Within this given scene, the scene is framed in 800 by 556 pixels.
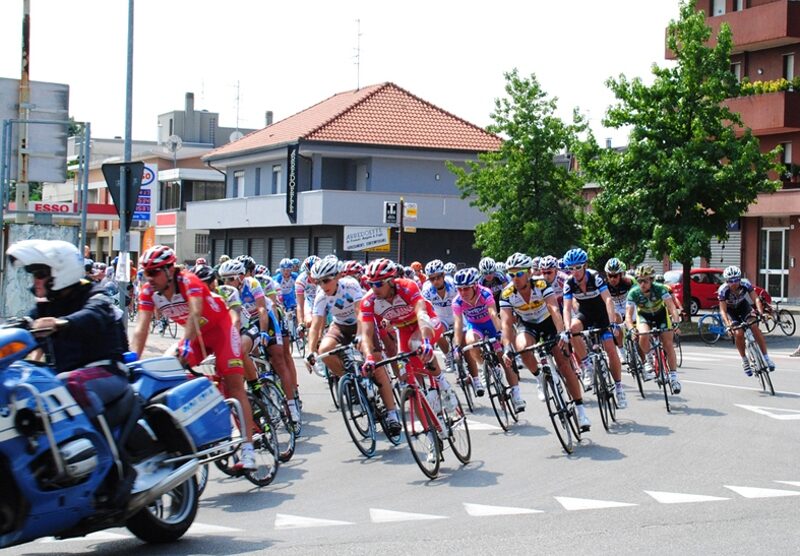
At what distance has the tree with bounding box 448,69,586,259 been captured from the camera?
38.0 meters

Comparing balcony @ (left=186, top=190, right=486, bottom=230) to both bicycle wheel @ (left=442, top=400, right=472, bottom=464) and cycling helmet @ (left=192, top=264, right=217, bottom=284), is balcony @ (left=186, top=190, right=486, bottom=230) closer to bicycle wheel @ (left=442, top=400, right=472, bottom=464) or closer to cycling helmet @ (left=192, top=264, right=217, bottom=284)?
cycling helmet @ (left=192, top=264, right=217, bottom=284)

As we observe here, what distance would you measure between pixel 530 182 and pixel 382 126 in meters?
14.0

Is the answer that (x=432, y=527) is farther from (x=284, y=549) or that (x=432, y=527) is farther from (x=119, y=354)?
(x=119, y=354)

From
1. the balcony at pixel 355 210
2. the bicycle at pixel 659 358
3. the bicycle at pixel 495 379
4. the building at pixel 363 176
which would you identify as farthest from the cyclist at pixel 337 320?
the balcony at pixel 355 210

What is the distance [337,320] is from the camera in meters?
13.4

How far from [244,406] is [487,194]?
29.9 meters

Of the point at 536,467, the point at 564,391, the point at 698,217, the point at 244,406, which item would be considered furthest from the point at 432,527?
the point at 698,217

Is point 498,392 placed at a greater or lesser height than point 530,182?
lesser

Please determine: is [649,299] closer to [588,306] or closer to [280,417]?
[588,306]

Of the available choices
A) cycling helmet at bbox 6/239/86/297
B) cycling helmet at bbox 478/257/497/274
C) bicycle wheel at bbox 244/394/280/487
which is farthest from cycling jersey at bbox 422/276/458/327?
cycling helmet at bbox 6/239/86/297

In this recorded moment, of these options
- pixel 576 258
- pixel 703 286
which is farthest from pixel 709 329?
pixel 576 258

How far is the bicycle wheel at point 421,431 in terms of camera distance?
1014cm

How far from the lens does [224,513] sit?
8.88 m

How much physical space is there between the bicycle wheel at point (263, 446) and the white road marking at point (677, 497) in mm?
3290
